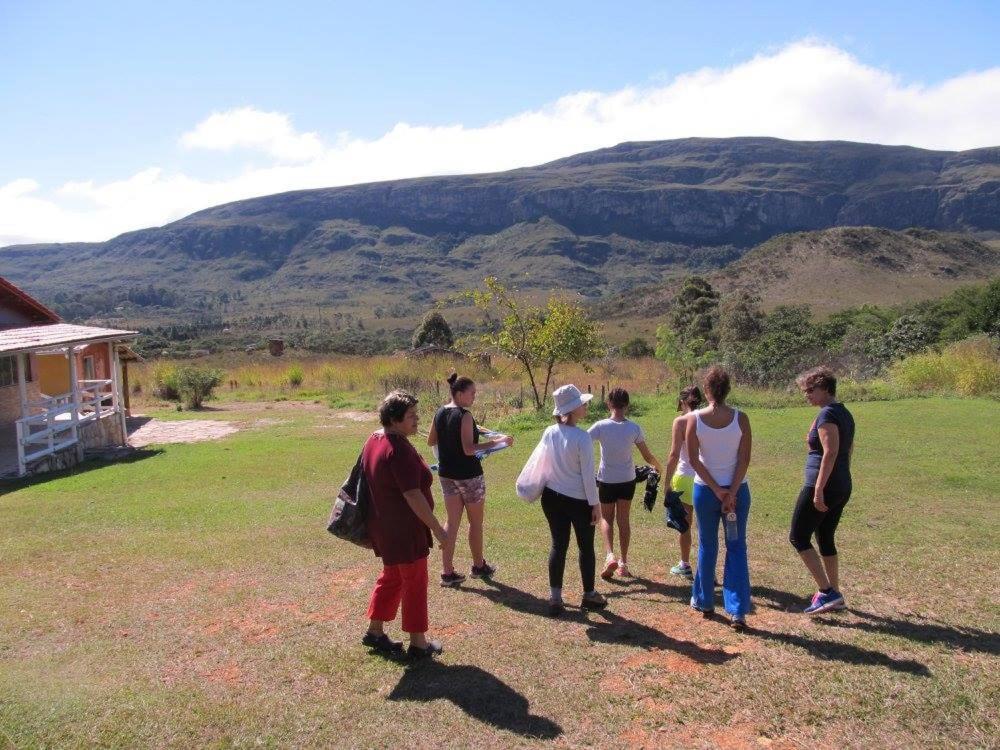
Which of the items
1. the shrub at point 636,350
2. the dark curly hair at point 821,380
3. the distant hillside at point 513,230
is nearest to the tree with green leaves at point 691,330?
the shrub at point 636,350

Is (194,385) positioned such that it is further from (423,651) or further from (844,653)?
(844,653)

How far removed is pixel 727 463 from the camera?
523cm

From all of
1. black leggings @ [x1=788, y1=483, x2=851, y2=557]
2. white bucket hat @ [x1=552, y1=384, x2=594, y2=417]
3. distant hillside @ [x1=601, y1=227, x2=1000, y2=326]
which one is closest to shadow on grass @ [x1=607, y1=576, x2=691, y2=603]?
black leggings @ [x1=788, y1=483, x2=851, y2=557]

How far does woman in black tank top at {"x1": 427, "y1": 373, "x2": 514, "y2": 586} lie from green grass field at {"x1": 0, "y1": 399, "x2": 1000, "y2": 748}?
407 millimetres

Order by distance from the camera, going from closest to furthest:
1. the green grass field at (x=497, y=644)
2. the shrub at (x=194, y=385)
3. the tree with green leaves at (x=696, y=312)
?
the green grass field at (x=497, y=644), the shrub at (x=194, y=385), the tree with green leaves at (x=696, y=312)

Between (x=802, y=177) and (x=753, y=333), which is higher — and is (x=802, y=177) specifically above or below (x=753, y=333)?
above

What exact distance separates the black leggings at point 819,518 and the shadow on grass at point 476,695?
2.41 m

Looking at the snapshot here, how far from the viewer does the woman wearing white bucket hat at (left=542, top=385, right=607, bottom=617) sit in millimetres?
5410

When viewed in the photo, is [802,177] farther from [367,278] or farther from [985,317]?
[985,317]

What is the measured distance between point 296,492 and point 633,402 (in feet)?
37.5

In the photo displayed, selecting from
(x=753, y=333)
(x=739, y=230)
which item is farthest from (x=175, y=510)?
(x=739, y=230)

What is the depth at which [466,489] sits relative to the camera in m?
6.33

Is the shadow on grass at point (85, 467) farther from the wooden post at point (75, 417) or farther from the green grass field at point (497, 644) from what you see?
the green grass field at point (497, 644)

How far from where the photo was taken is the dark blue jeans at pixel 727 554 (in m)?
5.23
